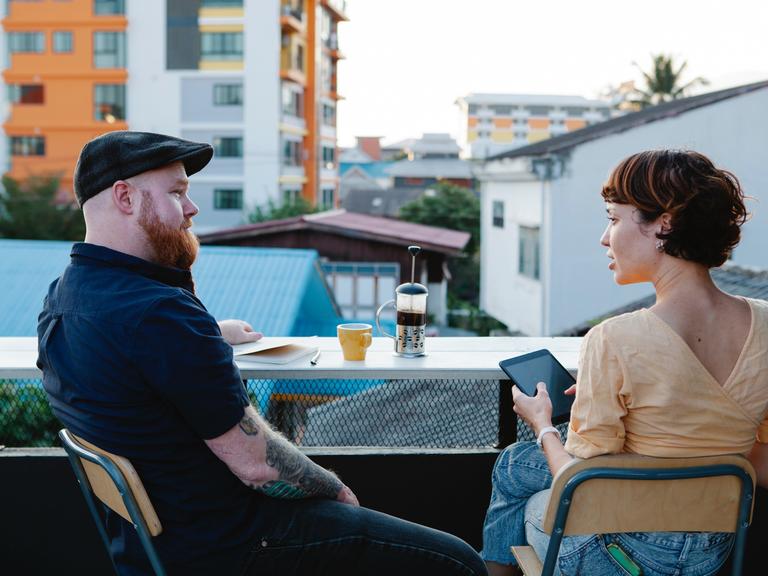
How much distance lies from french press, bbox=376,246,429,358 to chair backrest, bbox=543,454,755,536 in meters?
0.90

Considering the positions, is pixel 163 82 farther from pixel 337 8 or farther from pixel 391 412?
pixel 391 412

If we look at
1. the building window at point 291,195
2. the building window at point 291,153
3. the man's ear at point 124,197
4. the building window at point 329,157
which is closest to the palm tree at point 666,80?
the building window at point 329,157

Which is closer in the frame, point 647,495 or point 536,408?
point 647,495

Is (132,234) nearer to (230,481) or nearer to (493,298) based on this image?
(230,481)

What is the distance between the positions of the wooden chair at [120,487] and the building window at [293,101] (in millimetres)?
36236

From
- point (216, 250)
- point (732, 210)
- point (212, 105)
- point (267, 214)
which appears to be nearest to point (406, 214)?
point (267, 214)

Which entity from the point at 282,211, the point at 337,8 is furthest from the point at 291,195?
the point at 337,8

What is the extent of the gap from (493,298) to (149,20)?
22448mm

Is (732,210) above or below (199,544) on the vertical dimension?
above

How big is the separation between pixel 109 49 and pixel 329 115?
14635mm

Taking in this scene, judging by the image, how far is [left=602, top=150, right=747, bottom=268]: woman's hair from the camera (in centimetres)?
176

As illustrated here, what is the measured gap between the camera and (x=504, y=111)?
71875mm

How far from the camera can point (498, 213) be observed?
2008cm

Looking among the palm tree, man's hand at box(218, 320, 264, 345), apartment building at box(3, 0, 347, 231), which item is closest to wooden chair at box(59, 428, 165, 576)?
man's hand at box(218, 320, 264, 345)
